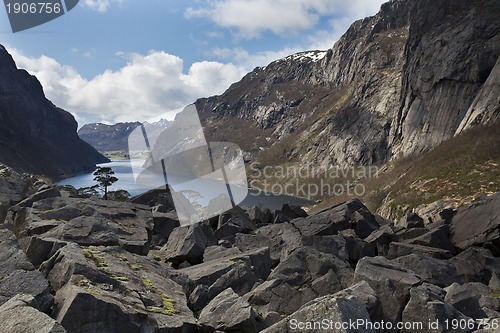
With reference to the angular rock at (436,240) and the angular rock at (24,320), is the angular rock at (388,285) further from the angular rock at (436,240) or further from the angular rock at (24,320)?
the angular rock at (436,240)

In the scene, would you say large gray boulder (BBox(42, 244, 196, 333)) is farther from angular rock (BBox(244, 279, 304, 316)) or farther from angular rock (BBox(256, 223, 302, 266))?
angular rock (BBox(256, 223, 302, 266))

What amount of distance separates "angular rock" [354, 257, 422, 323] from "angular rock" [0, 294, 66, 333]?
338 inches

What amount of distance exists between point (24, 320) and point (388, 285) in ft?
34.6

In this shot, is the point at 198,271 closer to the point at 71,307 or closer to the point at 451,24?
the point at 71,307

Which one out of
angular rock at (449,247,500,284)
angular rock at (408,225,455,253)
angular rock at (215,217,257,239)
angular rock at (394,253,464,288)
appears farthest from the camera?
angular rock at (215,217,257,239)

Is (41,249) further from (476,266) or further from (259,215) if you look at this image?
(259,215)

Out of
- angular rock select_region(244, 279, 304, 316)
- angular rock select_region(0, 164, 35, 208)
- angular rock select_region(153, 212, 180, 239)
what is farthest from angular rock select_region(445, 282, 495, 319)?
angular rock select_region(0, 164, 35, 208)

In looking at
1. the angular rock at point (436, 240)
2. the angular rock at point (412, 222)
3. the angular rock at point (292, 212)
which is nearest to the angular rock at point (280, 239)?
the angular rock at point (436, 240)

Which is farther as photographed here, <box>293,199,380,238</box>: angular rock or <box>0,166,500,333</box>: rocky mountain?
<box>293,199,380,238</box>: angular rock

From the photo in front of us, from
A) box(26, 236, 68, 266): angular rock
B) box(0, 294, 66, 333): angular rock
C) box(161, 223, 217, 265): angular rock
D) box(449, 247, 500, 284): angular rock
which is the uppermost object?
box(26, 236, 68, 266): angular rock

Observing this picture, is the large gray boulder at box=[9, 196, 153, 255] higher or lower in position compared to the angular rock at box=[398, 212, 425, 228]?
higher

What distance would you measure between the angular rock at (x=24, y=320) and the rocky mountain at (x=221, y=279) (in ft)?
0.09

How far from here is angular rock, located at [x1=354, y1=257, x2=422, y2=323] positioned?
38.1ft

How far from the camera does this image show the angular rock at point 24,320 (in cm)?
764
